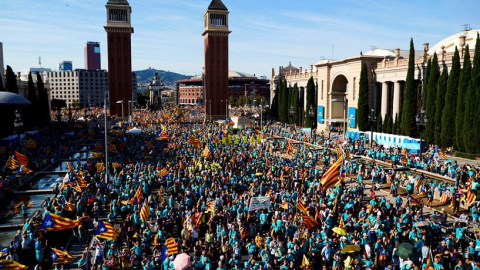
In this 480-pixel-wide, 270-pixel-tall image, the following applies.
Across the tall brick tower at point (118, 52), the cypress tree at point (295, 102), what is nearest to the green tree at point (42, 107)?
the tall brick tower at point (118, 52)

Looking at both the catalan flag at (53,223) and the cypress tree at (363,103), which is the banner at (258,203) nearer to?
the catalan flag at (53,223)

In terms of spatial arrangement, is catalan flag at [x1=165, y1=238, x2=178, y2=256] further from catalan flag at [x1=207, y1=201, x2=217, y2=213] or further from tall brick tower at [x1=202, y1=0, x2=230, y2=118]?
tall brick tower at [x1=202, y1=0, x2=230, y2=118]

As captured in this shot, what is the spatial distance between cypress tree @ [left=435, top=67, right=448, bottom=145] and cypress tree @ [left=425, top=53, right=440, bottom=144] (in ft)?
2.27

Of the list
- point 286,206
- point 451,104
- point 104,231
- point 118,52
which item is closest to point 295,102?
point 451,104

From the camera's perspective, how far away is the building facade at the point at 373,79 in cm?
4816

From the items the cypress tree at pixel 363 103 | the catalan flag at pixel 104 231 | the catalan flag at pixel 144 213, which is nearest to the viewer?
the catalan flag at pixel 104 231

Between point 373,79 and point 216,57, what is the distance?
2109 inches

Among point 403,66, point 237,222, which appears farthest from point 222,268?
point 403,66

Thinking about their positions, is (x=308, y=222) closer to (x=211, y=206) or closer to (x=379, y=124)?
(x=211, y=206)

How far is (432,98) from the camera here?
42938 millimetres

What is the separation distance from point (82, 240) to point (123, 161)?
46.6 feet

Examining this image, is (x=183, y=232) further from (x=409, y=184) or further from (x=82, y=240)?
(x=409, y=184)

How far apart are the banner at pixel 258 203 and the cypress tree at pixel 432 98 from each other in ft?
102

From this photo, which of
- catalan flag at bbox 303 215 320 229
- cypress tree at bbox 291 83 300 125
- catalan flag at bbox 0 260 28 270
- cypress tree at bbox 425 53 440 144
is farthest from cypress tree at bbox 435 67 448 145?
catalan flag at bbox 0 260 28 270
